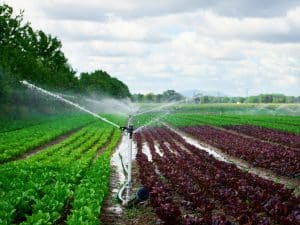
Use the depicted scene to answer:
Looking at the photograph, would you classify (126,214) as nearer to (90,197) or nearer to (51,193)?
(90,197)

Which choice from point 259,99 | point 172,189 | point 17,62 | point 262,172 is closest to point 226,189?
point 172,189

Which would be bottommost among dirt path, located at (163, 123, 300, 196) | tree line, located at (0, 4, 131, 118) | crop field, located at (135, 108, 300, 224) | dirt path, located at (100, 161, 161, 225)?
dirt path, located at (163, 123, 300, 196)

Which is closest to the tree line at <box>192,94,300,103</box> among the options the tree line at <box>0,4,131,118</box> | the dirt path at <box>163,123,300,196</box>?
the tree line at <box>0,4,131,118</box>

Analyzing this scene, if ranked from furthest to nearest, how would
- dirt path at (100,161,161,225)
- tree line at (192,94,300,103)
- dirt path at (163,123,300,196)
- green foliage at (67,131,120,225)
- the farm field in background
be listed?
tree line at (192,94,300,103) → dirt path at (163,123,300,196) → dirt path at (100,161,161,225) → the farm field in background → green foliage at (67,131,120,225)

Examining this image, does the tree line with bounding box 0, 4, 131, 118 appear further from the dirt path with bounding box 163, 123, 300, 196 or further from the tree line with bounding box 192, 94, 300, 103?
the tree line with bounding box 192, 94, 300, 103

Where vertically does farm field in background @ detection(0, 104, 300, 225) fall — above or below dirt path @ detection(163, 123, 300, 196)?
above

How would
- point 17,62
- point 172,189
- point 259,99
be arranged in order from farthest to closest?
point 259,99
point 17,62
point 172,189

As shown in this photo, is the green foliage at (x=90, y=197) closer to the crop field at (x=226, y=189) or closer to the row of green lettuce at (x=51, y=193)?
the row of green lettuce at (x=51, y=193)

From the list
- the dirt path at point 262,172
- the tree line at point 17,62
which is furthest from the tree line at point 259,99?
the dirt path at point 262,172

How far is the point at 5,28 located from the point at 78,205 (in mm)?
33154

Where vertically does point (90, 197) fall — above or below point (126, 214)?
above

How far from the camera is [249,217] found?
851 cm

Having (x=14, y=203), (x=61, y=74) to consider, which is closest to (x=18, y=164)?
(x=14, y=203)

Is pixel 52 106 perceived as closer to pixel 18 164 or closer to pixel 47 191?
pixel 18 164
